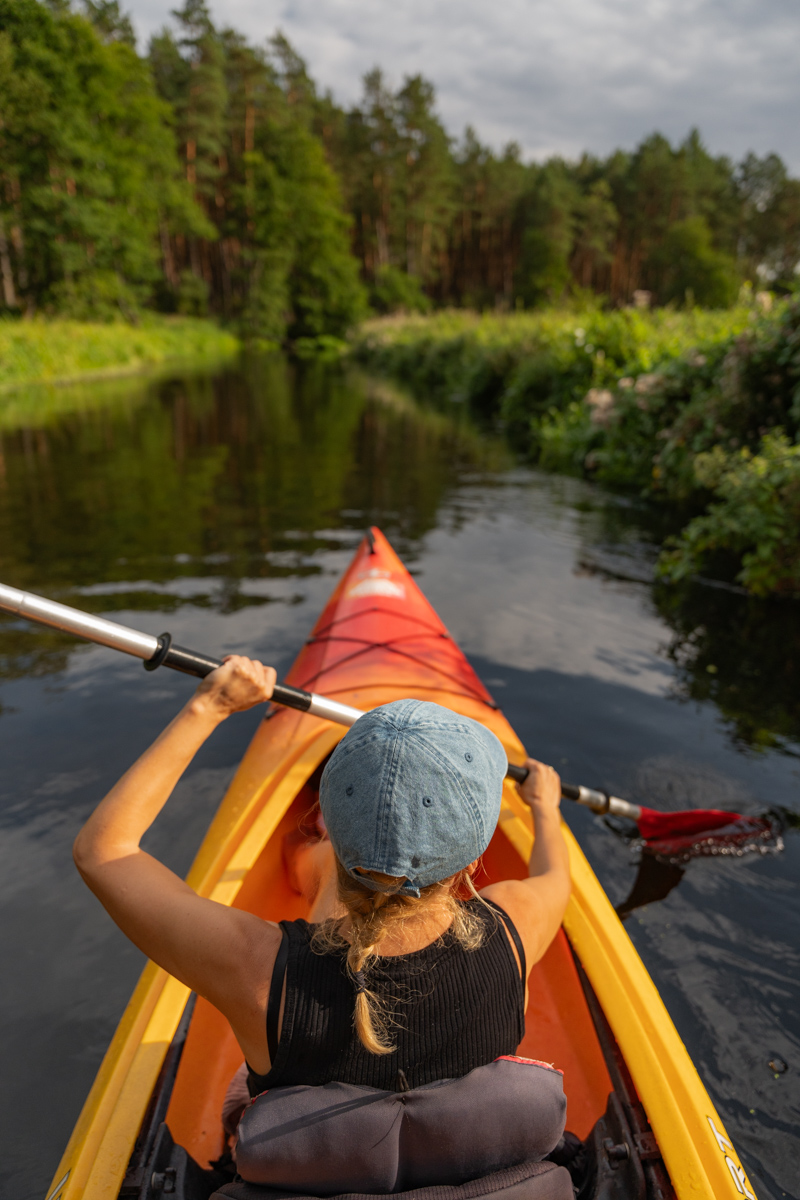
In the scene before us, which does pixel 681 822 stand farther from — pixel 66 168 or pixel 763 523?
pixel 66 168

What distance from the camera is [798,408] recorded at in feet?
20.3

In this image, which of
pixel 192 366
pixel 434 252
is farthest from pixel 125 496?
pixel 434 252

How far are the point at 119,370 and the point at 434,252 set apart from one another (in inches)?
1529

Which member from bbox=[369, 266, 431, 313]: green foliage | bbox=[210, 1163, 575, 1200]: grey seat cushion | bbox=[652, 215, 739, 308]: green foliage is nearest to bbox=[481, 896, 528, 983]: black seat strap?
bbox=[210, 1163, 575, 1200]: grey seat cushion

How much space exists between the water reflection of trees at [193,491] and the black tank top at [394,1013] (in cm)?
414

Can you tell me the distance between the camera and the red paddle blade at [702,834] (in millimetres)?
3082

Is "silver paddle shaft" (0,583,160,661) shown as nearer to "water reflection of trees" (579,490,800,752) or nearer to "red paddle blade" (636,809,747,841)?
"red paddle blade" (636,809,747,841)

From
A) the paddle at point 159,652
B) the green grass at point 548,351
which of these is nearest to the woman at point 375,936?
the paddle at point 159,652

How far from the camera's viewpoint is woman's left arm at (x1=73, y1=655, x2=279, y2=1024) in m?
1.09

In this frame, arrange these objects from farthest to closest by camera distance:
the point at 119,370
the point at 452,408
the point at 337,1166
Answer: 1. the point at 119,370
2. the point at 452,408
3. the point at 337,1166

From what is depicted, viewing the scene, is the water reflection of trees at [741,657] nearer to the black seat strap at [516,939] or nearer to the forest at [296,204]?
the black seat strap at [516,939]

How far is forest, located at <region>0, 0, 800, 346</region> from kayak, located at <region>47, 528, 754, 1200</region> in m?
28.2

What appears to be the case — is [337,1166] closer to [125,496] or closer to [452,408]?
[125,496]

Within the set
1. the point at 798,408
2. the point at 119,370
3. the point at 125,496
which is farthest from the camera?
the point at 119,370
